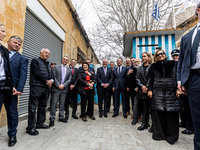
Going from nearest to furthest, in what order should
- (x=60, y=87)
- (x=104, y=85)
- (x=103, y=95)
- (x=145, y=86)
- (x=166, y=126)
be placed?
(x=166, y=126) < (x=145, y=86) < (x=60, y=87) < (x=104, y=85) < (x=103, y=95)

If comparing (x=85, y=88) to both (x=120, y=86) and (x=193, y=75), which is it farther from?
(x=193, y=75)

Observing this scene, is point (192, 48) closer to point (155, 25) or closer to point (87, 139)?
point (87, 139)

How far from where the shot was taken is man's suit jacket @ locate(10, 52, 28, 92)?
2615 millimetres

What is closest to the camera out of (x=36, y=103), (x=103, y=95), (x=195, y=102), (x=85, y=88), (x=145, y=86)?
(x=195, y=102)

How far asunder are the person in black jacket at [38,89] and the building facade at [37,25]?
100 centimetres

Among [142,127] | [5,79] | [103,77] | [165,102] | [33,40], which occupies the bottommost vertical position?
[142,127]

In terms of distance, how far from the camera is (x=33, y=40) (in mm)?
4852

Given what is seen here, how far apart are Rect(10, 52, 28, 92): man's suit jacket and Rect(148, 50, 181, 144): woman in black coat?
9.53ft

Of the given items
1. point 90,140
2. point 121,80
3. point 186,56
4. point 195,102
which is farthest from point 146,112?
point 186,56

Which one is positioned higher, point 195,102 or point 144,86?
point 144,86

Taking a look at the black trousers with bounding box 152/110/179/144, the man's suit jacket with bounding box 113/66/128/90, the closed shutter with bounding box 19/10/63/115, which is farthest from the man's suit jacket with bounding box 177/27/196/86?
the closed shutter with bounding box 19/10/63/115

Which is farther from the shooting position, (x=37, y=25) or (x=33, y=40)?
(x=37, y=25)

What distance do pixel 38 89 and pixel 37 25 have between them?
10.4 feet

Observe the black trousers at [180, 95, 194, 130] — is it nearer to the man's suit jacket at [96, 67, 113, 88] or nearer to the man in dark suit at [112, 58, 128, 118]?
the man in dark suit at [112, 58, 128, 118]
